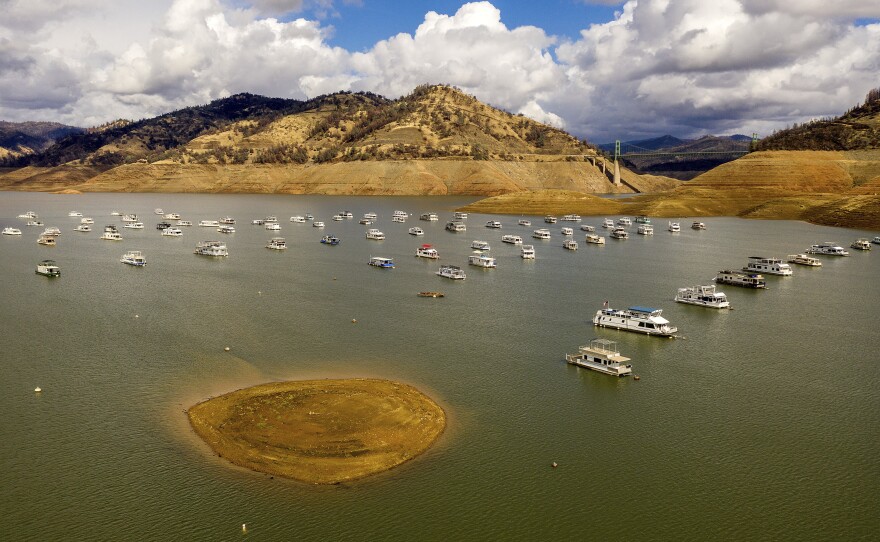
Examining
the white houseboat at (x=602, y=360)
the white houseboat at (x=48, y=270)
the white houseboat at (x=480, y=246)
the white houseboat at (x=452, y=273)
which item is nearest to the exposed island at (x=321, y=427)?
the white houseboat at (x=602, y=360)

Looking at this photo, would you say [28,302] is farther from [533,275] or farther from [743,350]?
[743,350]

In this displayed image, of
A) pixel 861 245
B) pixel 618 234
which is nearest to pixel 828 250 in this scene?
pixel 861 245

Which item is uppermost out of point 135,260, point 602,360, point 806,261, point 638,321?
point 135,260

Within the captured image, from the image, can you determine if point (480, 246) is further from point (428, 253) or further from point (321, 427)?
point (321, 427)

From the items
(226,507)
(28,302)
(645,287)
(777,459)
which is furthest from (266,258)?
(777,459)

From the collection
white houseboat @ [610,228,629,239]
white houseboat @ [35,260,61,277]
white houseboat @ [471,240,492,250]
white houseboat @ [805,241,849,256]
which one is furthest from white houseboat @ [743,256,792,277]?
white houseboat @ [35,260,61,277]

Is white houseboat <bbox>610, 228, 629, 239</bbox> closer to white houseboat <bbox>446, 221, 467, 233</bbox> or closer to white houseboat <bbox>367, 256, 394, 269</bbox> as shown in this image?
white houseboat <bbox>446, 221, 467, 233</bbox>
